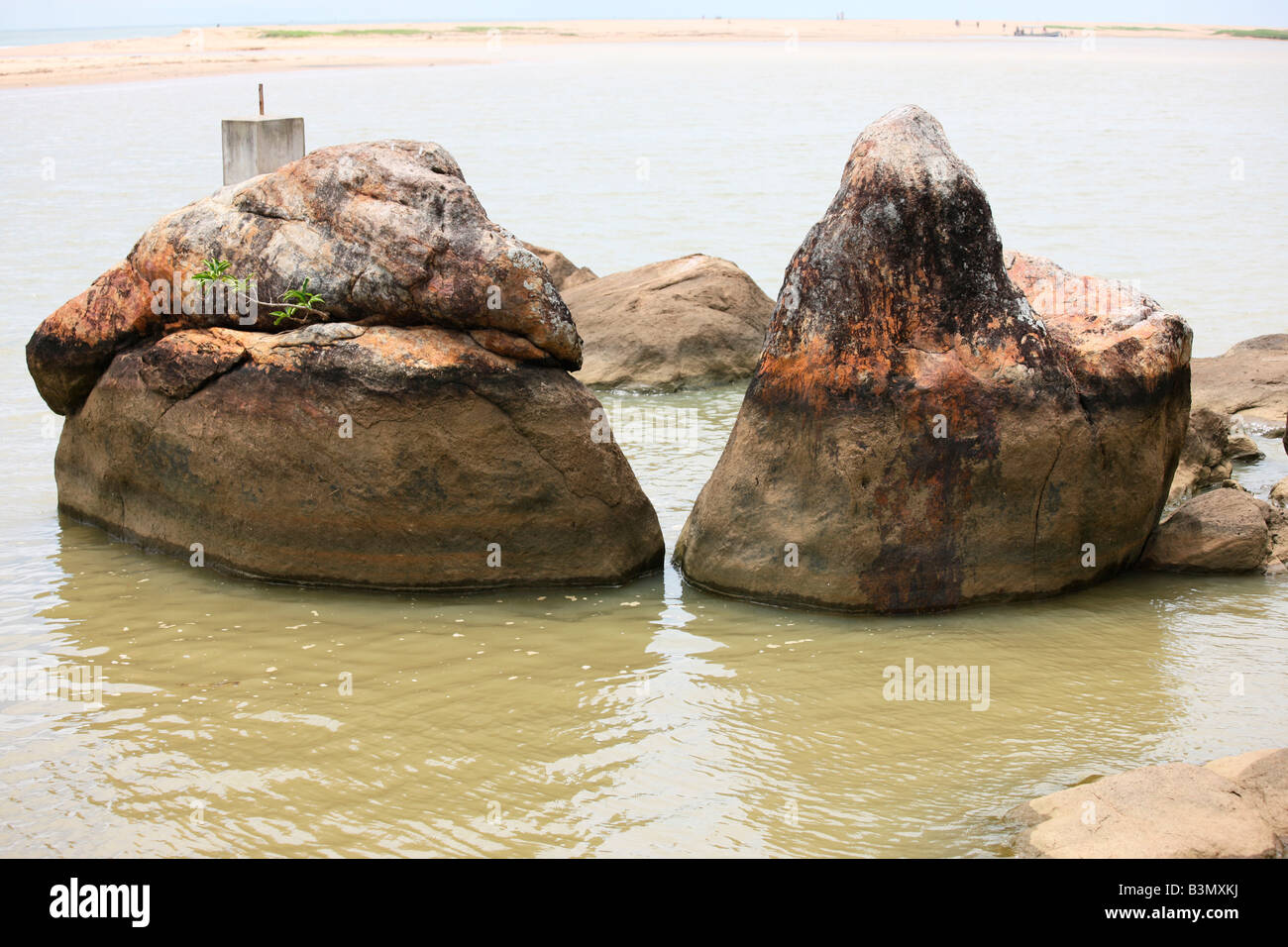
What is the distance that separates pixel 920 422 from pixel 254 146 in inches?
233

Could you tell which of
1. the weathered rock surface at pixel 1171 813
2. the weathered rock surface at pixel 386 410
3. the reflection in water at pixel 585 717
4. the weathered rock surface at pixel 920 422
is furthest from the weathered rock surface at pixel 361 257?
the weathered rock surface at pixel 1171 813

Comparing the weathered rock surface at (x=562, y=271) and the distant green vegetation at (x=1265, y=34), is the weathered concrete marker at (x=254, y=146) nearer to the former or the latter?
the weathered rock surface at (x=562, y=271)

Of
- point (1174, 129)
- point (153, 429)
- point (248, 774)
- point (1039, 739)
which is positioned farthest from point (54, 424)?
point (1174, 129)

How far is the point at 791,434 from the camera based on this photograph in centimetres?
709

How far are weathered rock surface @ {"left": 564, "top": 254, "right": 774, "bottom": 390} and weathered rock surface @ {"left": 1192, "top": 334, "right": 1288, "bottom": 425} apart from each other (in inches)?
148

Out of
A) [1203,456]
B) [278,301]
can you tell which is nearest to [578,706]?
[278,301]

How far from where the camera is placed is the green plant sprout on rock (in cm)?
723

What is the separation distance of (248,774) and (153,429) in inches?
111

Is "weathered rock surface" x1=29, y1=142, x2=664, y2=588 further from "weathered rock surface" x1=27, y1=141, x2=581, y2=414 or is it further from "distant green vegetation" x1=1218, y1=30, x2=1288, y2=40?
"distant green vegetation" x1=1218, y1=30, x2=1288, y2=40

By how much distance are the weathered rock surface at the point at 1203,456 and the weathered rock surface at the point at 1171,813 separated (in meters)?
4.35

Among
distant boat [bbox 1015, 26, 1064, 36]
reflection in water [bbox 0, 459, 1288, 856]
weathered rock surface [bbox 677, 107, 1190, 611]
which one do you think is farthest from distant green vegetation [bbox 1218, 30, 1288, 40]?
reflection in water [bbox 0, 459, 1288, 856]

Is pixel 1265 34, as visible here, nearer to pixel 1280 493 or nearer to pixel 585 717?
pixel 1280 493

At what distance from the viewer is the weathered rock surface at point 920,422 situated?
6.91m
